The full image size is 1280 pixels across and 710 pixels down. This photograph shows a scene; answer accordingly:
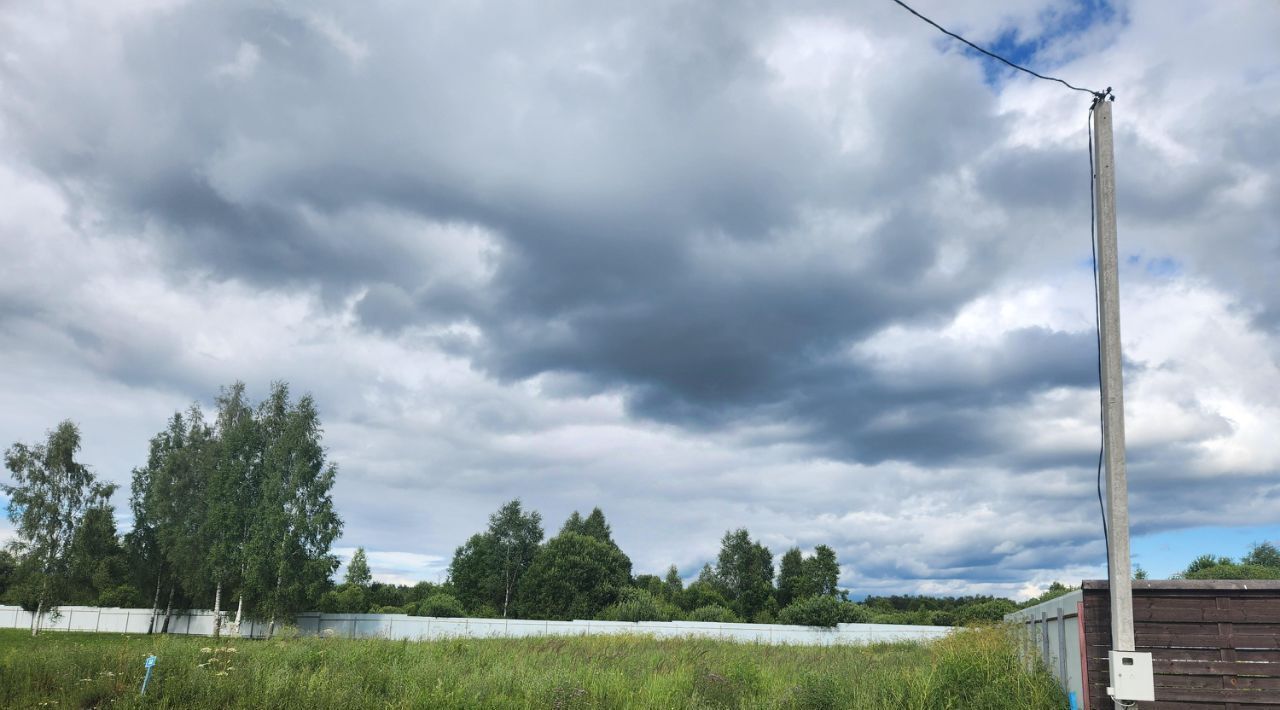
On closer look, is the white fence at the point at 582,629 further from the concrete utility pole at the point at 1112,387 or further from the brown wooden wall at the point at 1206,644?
the concrete utility pole at the point at 1112,387

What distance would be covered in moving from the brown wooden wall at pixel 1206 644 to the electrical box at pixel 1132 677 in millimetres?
3145

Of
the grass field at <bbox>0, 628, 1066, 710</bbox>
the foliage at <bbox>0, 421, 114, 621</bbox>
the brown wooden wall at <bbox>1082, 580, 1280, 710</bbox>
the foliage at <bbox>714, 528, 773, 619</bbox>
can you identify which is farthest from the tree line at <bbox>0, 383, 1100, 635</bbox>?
the brown wooden wall at <bbox>1082, 580, 1280, 710</bbox>

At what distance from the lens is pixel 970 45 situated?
8312 mm

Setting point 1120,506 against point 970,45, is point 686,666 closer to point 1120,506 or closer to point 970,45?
point 1120,506

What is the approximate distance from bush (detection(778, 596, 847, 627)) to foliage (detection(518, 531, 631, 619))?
1863cm

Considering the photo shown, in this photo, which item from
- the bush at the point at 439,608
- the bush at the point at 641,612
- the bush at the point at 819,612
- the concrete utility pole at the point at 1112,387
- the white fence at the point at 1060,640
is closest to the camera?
the concrete utility pole at the point at 1112,387

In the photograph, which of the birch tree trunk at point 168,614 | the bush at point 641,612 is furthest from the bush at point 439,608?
the birch tree trunk at point 168,614

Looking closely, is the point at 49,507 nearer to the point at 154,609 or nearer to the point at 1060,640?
the point at 154,609

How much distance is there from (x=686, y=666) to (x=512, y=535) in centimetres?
4968

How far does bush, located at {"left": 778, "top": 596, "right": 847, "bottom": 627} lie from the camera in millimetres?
42938

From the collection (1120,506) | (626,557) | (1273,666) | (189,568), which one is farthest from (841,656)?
(626,557)

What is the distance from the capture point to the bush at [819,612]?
1690 inches

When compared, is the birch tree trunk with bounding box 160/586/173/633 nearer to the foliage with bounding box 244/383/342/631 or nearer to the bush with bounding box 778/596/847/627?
the foliage with bounding box 244/383/342/631

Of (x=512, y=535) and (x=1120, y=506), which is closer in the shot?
(x=1120, y=506)
